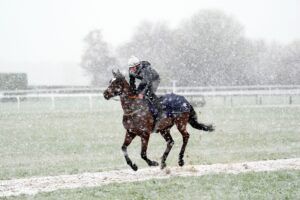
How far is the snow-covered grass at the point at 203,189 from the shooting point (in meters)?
9.27

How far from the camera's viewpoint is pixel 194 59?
53500 millimetres

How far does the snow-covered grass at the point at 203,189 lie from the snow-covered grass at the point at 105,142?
269cm

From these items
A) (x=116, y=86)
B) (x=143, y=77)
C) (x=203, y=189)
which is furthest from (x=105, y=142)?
(x=203, y=189)

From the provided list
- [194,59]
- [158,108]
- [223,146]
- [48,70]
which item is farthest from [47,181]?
[48,70]

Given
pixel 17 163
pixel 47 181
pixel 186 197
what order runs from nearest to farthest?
pixel 186 197 → pixel 47 181 → pixel 17 163

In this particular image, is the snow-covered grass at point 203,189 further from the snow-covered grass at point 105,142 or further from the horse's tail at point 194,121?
the snow-covered grass at point 105,142

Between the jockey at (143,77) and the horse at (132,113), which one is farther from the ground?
the jockey at (143,77)

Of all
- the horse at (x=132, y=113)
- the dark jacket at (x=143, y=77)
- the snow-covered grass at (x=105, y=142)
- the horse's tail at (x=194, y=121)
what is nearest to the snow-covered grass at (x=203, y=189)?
the horse at (x=132, y=113)

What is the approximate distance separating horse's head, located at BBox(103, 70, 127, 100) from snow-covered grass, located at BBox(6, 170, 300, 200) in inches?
67.7

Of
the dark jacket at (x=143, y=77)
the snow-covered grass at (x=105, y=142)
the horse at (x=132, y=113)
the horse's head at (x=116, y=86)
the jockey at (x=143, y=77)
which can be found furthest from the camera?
the snow-covered grass at (x=105, y=142)

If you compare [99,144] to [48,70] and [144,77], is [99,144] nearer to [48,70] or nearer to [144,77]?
[144,77]

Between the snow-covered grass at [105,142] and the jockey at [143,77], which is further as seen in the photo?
the snow-covered grass at [105,142]

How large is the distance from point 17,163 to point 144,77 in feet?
16.0

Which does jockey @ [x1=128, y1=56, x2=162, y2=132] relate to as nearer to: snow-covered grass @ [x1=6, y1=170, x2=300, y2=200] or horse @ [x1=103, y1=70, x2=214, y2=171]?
horse @ [x1=103, y1=70, x2=214, y2=171]
